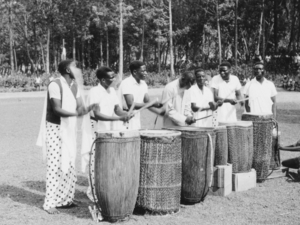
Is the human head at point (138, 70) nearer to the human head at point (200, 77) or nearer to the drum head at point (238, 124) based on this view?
the human head at point (200, 77)

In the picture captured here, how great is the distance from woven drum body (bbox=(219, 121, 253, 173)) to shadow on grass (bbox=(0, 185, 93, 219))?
2.14m

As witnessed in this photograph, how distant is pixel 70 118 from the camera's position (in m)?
5.61

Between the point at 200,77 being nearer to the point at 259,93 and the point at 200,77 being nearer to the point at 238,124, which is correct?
the point at 238,124

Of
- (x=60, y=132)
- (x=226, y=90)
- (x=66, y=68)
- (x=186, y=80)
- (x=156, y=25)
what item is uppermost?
(x=156, y=25)

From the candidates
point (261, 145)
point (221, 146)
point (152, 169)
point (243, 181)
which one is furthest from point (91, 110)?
point (261, 145)

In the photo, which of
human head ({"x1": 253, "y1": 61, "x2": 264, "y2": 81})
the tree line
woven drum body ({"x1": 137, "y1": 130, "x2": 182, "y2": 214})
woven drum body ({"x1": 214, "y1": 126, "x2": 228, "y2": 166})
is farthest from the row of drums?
the tree line

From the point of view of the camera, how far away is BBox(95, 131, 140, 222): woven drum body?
5.06 m

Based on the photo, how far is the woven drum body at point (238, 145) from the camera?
671 centimetres

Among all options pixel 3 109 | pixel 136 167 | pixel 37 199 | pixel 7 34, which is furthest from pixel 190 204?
pixel 7 34

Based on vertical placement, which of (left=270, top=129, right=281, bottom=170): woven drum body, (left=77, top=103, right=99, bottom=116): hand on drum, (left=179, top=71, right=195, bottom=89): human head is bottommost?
(left=270, top=129, right=281, bottom=170): woven drum body

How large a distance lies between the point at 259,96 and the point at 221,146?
68.7 inches

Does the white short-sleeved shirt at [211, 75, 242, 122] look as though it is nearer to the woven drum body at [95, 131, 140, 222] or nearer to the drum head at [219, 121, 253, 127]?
the drum head at [219, 121, 253, 127]

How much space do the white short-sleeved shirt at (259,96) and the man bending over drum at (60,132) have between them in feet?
10.6

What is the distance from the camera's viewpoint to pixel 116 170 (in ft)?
16.6
